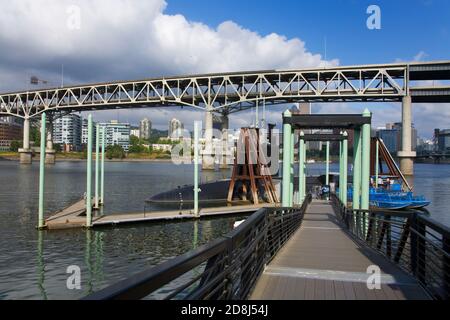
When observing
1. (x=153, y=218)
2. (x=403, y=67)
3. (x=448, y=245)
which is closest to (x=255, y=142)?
(x=153, y=218)

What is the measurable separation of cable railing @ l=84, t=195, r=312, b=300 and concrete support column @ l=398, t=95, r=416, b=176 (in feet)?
275

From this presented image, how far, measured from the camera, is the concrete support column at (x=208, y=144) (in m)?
102

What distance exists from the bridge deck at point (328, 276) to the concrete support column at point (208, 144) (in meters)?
91.1

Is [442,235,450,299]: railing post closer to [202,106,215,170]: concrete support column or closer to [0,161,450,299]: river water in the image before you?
[0,161,450,299]: river water

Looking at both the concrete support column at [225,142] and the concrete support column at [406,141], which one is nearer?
the concrete support column at [406,141]

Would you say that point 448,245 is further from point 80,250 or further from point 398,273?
point 80,250

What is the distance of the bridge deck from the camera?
6.30m

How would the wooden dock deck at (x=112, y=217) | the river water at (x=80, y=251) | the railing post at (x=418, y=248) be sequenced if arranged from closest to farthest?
1. the railing post at (x=418, y=248)
2. the river water at (x=80, y=251)
3. the wooden dock deck at (x=112, y=217)

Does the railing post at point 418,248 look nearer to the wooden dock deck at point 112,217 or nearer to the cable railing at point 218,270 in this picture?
the cable railing at point 218,270

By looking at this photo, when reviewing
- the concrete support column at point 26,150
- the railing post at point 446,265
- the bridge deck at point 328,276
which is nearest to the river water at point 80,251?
the bridge deck at point 328,276

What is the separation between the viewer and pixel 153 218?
91.6ft
